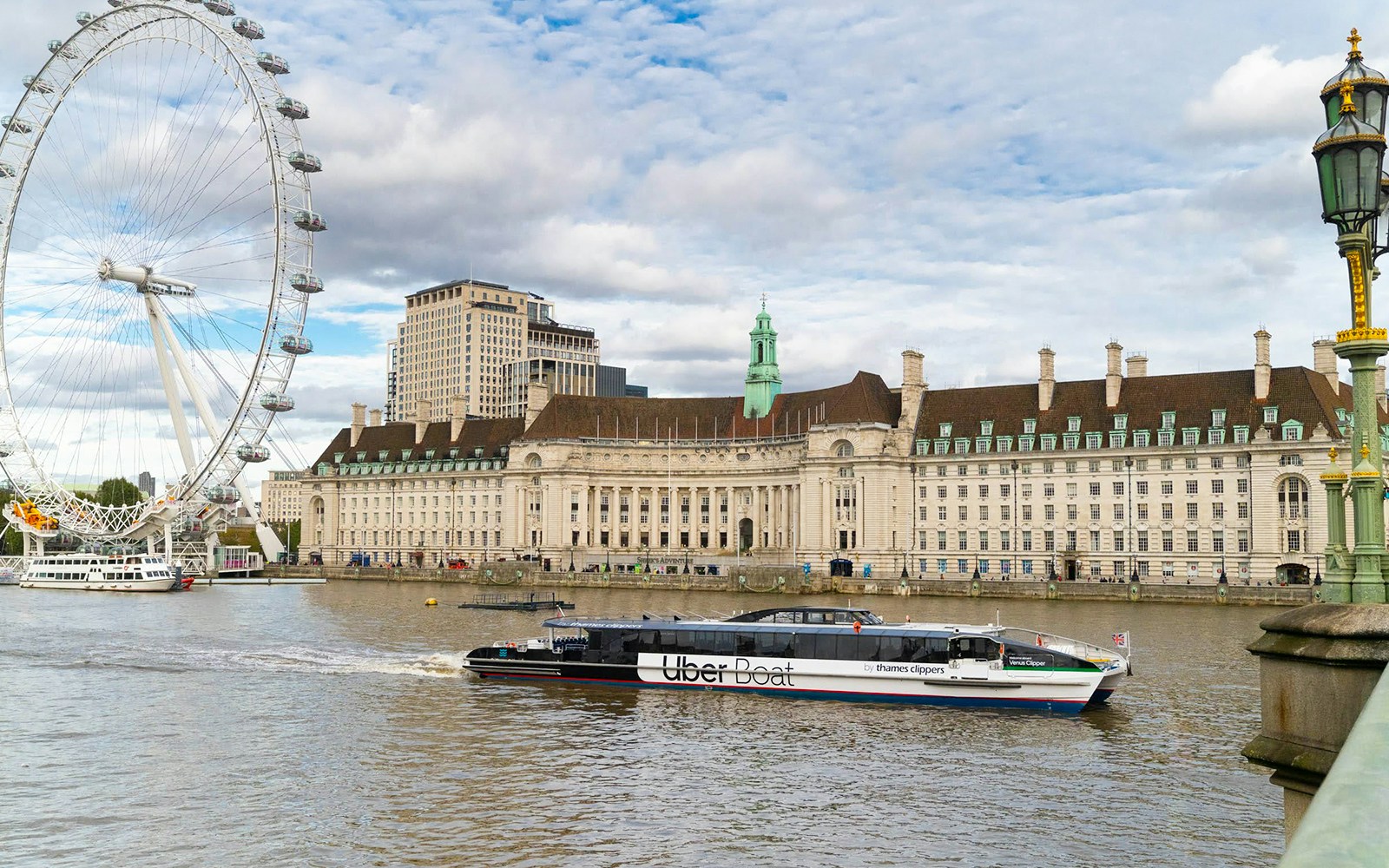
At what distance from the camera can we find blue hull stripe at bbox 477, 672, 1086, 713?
41.8 metres

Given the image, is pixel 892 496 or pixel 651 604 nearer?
pixel 651 604

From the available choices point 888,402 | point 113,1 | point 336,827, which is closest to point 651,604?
point 888,402

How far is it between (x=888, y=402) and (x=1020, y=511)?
2222cm

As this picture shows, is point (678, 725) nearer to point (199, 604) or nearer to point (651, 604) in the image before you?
point (651, 604)

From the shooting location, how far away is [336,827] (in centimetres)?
2550

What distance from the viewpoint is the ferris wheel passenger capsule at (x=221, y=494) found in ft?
354

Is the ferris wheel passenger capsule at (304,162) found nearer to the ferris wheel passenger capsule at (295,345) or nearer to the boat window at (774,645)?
the ferris wheel passenger capsule at (295,345)

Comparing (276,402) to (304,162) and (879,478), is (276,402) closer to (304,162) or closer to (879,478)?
(304,162)

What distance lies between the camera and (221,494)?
110375mm

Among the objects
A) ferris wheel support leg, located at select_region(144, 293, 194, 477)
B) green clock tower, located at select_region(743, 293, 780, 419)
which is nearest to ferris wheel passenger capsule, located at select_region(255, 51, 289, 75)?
ferris wheel support leg, located at select_region(144, 293, 194, 477)

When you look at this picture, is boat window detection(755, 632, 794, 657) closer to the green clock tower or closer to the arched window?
the arched window

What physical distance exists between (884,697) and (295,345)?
212 feet

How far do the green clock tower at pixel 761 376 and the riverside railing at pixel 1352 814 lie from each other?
480 feet

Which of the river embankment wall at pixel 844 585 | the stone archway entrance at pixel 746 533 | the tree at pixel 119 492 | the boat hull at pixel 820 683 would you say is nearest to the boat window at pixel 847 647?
the boat hull at pixel 820 683
